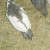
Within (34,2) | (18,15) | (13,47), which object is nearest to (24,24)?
(18,15)

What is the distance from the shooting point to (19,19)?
1826 mm

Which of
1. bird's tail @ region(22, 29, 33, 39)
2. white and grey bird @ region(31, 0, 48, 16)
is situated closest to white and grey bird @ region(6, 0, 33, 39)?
bird's tail @ region(22, 29, 33, 39)

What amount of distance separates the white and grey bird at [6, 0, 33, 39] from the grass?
72 mm

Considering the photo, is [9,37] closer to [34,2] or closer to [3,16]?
[3,16]

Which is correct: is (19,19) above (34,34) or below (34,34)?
above

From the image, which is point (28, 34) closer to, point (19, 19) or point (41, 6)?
point (19, 19)

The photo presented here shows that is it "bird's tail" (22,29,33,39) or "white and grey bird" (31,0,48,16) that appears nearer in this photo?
"bird's tail" (22,29,33,39)

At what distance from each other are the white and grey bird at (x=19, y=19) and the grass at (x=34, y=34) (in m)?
0.07

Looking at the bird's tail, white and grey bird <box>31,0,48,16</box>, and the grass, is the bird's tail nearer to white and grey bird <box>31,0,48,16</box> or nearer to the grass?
the grass

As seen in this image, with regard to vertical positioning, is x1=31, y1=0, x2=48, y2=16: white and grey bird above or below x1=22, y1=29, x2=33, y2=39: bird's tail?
above

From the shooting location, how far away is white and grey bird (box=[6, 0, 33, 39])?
5.91 ft

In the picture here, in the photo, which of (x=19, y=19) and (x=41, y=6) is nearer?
(x=19, y=19)

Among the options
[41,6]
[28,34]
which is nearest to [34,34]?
[28,34]

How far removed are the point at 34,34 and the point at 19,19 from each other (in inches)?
8.2
